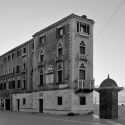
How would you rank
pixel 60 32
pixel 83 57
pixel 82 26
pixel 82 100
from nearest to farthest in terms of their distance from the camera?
pixel 82 100
pixel 83 57
pixel 82 26
pixel 60 32

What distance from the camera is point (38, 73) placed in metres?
43.4

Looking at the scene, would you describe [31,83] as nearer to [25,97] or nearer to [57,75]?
[25,97]

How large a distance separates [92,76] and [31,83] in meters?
13.5

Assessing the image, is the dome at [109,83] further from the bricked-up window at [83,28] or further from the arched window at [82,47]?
the bricked-up window at [83,28]

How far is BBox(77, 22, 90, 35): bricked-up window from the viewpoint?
36562mm

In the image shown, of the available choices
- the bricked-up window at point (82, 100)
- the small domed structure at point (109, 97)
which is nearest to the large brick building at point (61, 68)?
the bricked-up window at point (82, 100)

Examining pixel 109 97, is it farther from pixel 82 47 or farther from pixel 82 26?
pixel 82 26

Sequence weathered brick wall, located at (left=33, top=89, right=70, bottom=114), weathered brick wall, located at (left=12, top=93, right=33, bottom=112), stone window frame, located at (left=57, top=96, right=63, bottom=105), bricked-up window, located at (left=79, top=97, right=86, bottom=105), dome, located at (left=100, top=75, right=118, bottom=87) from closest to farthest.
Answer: dome, located at (left=100, top=75, right=118, bottom=87)
weathered brick wall, located at (left=33, top=89, right=70, bottom=114)
bricked-up window, located at (left=79, top=97, right=86, bottom=105)
stone window frame, located at (left=57, top=96, right=63, bottom=105)
weathered brick wall, located at (left=12, top=93, right=33, bottom=112)

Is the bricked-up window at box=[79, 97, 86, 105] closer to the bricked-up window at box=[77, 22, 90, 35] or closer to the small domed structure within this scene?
the small domed structure

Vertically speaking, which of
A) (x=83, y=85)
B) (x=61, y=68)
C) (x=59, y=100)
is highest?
(x=61, y=68)

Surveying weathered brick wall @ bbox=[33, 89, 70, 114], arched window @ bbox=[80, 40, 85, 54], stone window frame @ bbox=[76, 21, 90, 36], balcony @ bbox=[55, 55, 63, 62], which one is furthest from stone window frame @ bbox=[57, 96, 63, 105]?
stone window frame @ bbox=[76, 21, 90, 36]

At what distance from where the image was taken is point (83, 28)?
37344 mm

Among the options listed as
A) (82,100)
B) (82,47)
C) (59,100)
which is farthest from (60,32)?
(82,100)

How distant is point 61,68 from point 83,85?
14.1 ft
